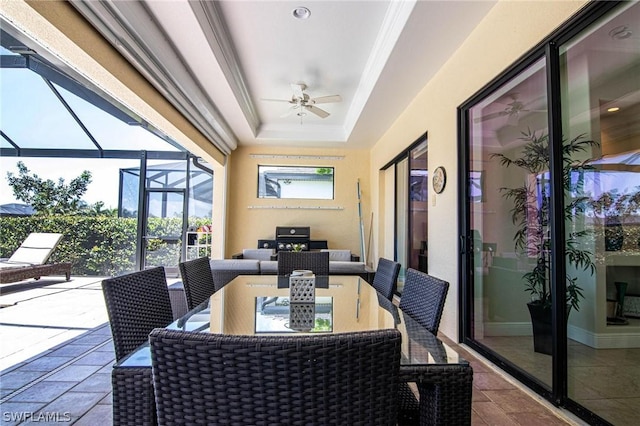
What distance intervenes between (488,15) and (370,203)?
185 inches

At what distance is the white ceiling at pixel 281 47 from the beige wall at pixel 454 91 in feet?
0.50

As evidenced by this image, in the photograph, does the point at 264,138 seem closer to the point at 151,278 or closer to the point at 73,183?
the point at 73,183

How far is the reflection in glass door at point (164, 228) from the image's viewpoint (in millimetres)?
6949

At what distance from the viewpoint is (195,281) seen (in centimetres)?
217

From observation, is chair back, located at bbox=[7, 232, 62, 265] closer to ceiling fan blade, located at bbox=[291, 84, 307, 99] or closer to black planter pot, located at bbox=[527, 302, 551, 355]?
ceiling fan blade, located at bbox=[291, 84, 307, 99]

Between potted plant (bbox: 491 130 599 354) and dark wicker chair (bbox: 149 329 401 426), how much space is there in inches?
75.9

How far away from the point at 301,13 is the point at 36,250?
612 centimetres

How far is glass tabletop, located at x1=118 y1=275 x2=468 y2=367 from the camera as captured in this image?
108 cm

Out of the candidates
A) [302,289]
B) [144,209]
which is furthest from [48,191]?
[302,289]

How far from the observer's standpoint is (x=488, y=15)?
8.54ft

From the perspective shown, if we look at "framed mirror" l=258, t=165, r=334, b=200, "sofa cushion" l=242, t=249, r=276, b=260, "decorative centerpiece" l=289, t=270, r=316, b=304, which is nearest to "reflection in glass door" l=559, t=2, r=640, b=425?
"decorative centerpiece" l=289, t=270, r=316, b=304

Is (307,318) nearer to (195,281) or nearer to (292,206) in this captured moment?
(195,281)

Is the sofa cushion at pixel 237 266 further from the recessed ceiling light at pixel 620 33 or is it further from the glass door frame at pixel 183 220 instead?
the glass door frame at pixel 183 220

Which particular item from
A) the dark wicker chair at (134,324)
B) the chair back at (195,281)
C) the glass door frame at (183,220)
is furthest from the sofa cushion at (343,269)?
the glass door frame at (183,220)
